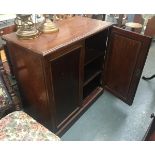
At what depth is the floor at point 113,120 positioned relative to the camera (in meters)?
1.64

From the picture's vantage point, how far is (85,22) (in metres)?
1.64

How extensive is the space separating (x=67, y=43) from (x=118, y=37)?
2.24 feet

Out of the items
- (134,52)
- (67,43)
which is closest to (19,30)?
(67,43)

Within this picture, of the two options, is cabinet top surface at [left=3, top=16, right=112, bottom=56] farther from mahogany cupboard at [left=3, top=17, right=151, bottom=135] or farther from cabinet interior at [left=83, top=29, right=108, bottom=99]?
cabinet interior at [left=83, top=29, right=108, bottom=99]

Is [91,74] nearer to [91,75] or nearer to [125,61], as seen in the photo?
[91,75]

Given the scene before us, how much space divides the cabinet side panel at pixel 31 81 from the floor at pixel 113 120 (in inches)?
15.9

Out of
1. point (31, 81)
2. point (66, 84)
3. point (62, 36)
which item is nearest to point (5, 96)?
point (31, 81)

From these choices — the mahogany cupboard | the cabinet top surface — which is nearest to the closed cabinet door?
the mahogany cupboard

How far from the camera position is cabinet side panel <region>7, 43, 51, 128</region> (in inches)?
45.2

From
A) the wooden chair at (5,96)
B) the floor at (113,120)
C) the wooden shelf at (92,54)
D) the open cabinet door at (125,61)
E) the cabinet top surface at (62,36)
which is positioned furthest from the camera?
the wooden shelf at (92,54)

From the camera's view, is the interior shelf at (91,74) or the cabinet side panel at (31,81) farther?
the interior shelf at (91,74)

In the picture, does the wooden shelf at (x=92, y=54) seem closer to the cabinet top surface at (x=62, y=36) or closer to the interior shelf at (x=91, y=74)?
the interior shelf at (x=91, y=74)

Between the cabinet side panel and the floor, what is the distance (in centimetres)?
40

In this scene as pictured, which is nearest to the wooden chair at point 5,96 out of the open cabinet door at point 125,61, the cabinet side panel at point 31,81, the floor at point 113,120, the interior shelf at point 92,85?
the cabinet side panel at point 31,81
